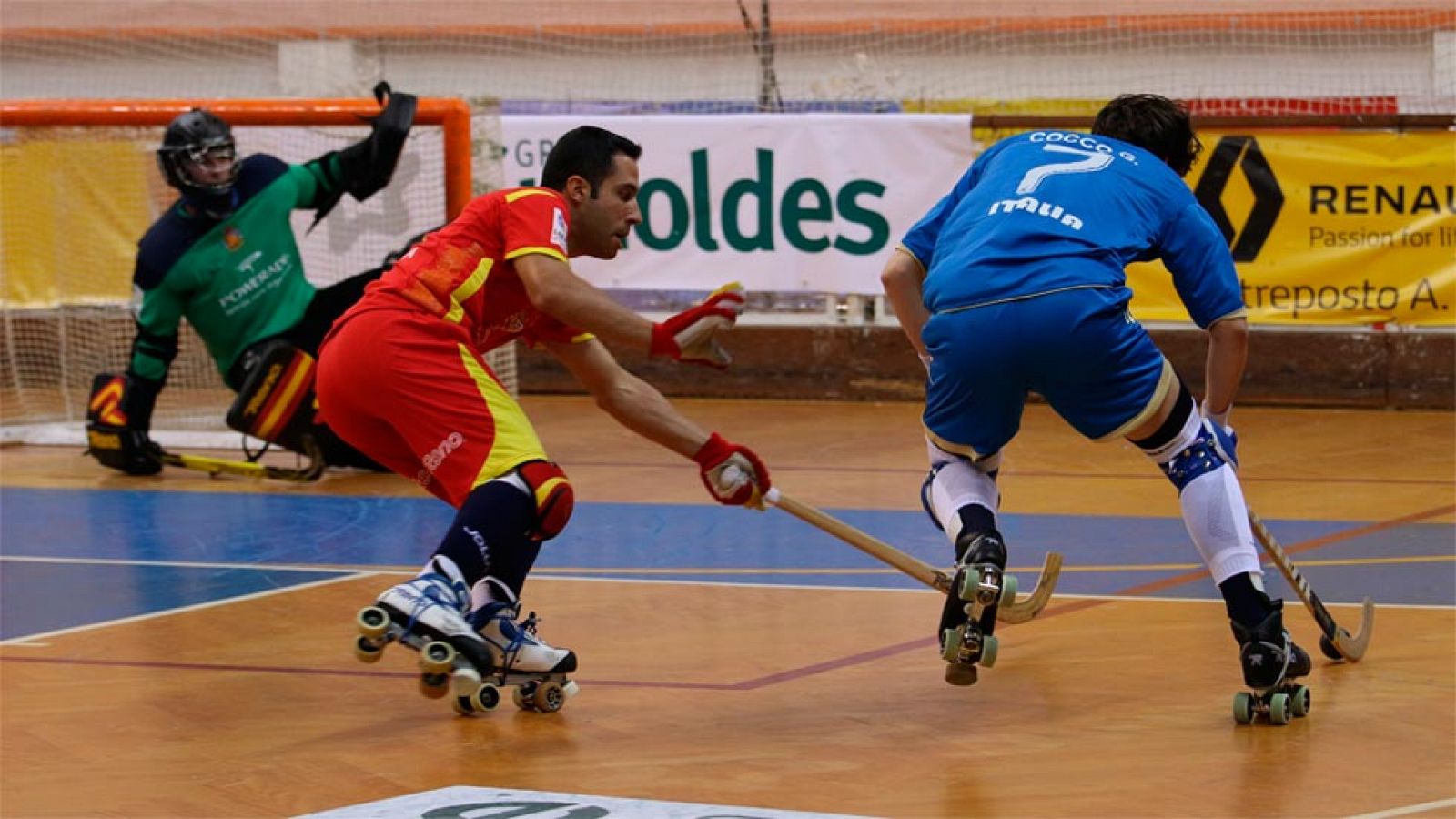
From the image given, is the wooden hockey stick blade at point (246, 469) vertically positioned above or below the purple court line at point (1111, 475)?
below

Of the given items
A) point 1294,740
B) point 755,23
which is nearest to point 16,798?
point 1294,740

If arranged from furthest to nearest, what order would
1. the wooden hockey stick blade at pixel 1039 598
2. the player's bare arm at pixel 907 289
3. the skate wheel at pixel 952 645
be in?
1. the wooden hockey stick blade at pixel 1039 598
2. the player's bare arm at pixel 907 289
3. the skate wheel at pixel 952 645

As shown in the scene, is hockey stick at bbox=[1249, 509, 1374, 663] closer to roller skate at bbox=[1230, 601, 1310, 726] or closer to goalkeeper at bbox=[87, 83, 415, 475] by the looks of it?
roller skate at bbox=[1230, 601, 1310, 726]

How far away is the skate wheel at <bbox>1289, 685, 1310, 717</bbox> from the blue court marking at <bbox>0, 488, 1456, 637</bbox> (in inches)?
66.0

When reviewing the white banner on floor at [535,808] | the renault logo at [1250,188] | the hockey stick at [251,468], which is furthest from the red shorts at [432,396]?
the renault logo at [1250,188]

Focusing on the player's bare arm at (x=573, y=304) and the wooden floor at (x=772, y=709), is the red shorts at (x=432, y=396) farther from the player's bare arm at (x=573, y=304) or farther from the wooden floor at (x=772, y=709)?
the wooden floor at (x=772, y=709)

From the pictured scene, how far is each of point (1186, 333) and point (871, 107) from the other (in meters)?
2.48

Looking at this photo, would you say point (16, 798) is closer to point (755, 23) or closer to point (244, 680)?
point (244, 680)

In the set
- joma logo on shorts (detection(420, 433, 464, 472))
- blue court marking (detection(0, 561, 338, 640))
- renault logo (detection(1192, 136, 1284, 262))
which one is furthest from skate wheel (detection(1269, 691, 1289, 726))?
renault logo (detection(1192, 136, 1284, 262))

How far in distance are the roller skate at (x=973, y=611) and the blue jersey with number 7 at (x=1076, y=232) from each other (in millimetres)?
625

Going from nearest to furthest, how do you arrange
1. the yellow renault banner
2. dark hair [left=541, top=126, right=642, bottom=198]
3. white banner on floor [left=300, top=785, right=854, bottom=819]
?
white banner on floor [left=300, top=785, right=854, bottom=819] < dark hair [left=541, top=126, right=642, bottom=198] < the yellow renault banner

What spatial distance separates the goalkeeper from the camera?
994 cm

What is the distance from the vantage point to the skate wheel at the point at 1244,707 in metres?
5.17

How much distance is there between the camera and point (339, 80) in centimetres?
1889
